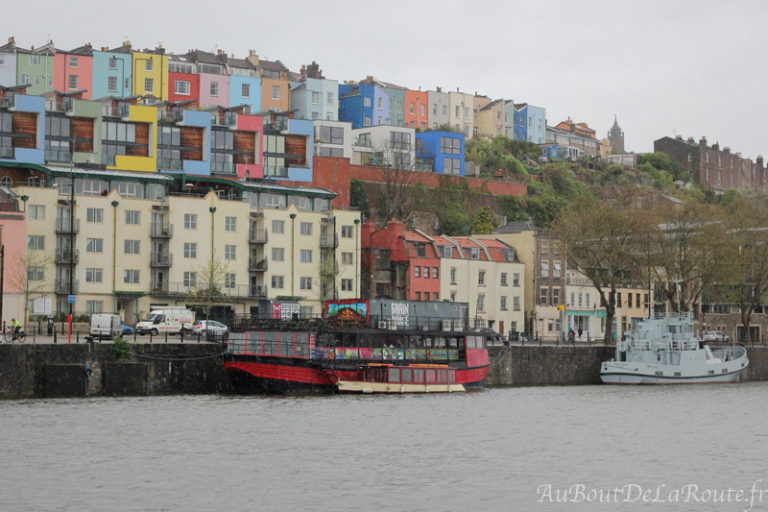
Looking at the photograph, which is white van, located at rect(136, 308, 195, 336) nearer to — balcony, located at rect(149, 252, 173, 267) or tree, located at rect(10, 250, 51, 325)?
tree, located at rect(10, 250, 51, 325)

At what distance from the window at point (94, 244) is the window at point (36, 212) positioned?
351cm

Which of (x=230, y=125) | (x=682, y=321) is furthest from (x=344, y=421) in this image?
(x=230, y=125)

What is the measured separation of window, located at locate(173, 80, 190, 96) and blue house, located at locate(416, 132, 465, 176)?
78.3ft

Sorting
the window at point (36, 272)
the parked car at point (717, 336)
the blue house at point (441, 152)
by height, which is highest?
the blue house at point (441, 152)

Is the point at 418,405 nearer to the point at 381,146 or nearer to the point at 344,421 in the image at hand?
the point at 344,421

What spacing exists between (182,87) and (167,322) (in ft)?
165

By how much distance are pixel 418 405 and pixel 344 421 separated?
927 centimetres

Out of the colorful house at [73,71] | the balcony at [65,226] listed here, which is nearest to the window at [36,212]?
the balcony at [65,226]

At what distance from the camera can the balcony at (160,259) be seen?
90.6 m

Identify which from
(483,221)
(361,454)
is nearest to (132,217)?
(483,221)

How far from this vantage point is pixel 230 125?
108 m

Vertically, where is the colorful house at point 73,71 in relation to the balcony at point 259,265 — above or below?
above

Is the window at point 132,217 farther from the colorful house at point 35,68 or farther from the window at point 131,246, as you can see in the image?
the colorful house at point 35,68

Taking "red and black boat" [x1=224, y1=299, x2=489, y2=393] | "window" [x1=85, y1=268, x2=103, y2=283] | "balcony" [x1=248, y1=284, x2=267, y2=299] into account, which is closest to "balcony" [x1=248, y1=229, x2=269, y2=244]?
"balcony" [x1=248, y1=284, x2=267, y2=299]
